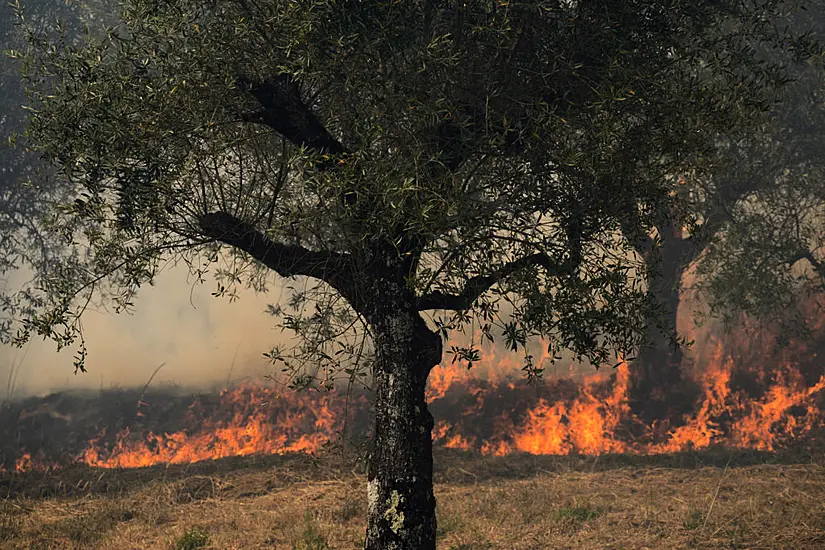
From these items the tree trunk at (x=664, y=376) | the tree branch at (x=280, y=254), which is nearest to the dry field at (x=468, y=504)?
the tree trunk at (x=664, y=376)

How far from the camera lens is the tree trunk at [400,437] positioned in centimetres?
991

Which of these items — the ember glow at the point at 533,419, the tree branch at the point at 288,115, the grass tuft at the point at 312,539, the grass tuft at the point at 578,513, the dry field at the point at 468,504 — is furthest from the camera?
the ember glow at the point at 533,419

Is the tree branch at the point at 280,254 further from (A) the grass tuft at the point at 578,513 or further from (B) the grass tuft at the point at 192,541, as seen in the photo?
(A) the grass tuft at the point at 578,513

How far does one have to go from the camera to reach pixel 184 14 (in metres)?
9.11

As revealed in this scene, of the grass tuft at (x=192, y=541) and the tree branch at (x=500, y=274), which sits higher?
the tree branch at (x=500, y=274)

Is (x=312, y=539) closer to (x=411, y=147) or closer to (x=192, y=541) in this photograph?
(x=192, y=541)

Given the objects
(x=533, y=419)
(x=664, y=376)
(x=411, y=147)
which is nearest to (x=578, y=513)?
(x=411, y=147)

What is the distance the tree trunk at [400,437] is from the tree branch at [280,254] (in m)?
0.75

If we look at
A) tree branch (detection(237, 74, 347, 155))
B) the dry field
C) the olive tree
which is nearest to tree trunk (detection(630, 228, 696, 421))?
the dry field

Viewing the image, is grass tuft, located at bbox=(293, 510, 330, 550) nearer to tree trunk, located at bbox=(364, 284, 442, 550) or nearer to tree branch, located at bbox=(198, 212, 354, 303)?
tree trunk, located at bbox=(364, 284, 442, 550)

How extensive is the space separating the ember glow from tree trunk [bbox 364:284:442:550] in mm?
14014

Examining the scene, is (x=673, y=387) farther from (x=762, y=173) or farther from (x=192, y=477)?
(x=192, y=477)

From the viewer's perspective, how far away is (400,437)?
1003cm

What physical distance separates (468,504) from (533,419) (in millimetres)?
10333
